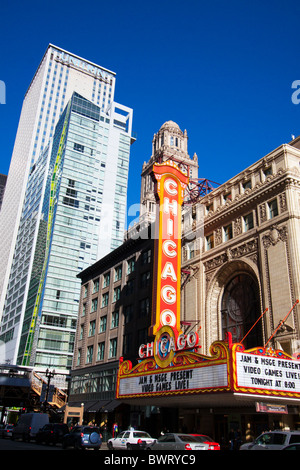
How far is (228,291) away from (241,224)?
18.2 ft

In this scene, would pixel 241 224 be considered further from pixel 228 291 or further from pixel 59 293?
pixel 59 293

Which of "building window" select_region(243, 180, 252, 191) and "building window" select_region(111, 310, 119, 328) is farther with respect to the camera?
"building window" select_region(111, 310, 119, 328)

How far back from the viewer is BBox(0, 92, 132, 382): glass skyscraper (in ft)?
316

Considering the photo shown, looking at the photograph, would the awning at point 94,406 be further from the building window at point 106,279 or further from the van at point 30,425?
the building window at point 106,279

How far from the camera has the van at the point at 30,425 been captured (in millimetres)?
31688

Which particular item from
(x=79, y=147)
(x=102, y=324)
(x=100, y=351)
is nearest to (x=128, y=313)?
(x=102, y=324)

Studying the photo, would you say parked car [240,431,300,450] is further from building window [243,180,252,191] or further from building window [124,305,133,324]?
building window [124,305,133,324]

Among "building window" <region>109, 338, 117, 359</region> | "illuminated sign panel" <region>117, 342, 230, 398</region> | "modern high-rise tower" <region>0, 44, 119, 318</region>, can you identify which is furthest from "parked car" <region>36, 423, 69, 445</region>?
"modern high-rise tower" <region>0, 44, 119, 318</region>

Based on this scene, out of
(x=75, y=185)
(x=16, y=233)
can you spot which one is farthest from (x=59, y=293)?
(x=16, y=233)

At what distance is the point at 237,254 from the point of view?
32.1 m

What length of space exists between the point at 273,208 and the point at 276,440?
711 inches

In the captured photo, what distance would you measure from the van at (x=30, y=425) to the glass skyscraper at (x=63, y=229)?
59274 mm

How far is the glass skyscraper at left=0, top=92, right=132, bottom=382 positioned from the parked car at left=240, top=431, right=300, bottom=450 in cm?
8129

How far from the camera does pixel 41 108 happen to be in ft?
496
